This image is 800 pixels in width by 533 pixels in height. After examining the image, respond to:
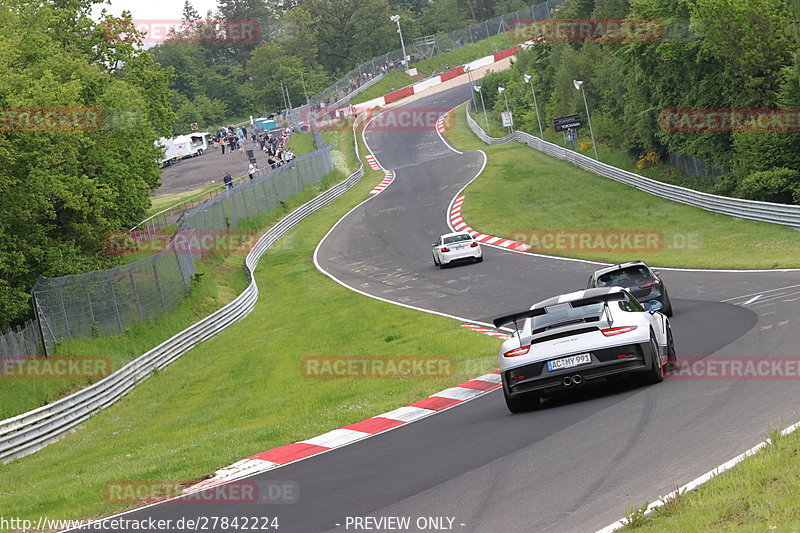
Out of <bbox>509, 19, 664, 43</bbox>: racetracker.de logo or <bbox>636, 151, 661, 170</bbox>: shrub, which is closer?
<bbox>509, 19, 664, 43</bbox>: racetracker.de logo

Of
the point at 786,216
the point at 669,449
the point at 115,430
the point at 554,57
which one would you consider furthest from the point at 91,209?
the point at 554,57

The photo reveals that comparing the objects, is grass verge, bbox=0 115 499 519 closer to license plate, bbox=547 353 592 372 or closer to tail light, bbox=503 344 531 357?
tail light, bbox=503 344 531 357

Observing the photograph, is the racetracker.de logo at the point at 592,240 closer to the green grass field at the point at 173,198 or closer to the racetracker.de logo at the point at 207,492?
the racetracker.de logo at the point at 207,492

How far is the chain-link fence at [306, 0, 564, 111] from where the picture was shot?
349 ft

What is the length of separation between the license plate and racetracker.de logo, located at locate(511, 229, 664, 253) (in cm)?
2763

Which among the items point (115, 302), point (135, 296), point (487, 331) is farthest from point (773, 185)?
point (115, 302)

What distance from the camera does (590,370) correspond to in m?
12.2

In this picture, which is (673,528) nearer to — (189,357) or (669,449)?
(669,449)

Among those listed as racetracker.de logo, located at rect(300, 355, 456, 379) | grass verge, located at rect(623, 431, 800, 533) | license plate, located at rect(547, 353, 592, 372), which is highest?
grass verge, located at rect(623, 431, 800, 533)

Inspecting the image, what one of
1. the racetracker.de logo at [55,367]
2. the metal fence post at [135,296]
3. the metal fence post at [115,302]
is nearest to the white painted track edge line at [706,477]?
the racetracker.de logo at [55,367]

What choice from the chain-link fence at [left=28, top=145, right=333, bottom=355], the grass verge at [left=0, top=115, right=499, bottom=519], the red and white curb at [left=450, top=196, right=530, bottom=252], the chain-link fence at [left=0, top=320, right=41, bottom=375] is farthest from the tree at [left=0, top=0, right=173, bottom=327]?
the red and white curb at [left=450, top=196, right=530, bottom=252]

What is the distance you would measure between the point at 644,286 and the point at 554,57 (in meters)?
59.2

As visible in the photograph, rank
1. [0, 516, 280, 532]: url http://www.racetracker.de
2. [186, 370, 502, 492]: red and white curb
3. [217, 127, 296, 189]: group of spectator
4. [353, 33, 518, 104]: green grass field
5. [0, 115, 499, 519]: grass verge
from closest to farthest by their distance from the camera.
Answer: [0, 516, 280, 532]: url http://www.racetracker.de → [186, 370, 502, 492]: red and white curb → [0, 115, 499, 519]: grass verge → [217, 127, 296, 189]: group of spectator → [353, 33, 518, 104]: green grass field

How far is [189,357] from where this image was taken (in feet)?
102
